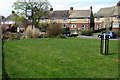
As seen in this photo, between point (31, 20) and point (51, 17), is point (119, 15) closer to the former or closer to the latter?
point (51, 17)

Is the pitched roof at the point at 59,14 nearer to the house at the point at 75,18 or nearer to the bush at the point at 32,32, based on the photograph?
the house at the point at 75,18

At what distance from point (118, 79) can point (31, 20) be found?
139ft

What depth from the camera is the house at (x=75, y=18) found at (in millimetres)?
52931

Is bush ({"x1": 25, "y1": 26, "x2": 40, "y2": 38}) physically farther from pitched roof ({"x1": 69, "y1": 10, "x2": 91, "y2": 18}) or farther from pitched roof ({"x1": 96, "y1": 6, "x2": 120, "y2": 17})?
pitched roof ({"x1": 69, "y1": 10, "x2": 91, "y2": 18})

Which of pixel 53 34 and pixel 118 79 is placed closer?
pixel 118 79

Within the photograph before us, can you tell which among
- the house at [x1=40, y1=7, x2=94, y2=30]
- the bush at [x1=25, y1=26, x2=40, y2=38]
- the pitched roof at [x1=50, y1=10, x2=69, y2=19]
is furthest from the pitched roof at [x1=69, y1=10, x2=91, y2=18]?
the bush at [x1=25, y1=26, x2=40, y2=38]

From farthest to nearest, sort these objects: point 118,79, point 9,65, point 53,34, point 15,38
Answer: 1. point 53,34
2. point 15,38
3. point 9,65
4. point 118,79

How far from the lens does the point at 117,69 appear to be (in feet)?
20.9

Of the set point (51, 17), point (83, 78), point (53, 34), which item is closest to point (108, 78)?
point (83, 78)

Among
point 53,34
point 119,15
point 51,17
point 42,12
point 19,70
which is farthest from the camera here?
point 51,17

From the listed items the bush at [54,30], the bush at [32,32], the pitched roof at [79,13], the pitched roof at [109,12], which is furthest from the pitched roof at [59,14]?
the bush at [32,32]

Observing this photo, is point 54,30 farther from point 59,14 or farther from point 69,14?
point 59,14

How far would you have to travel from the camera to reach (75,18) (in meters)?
54.5

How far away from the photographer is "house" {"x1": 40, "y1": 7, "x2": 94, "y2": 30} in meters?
52.9
